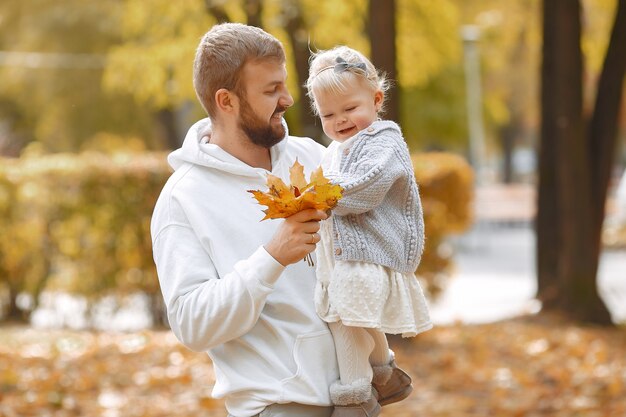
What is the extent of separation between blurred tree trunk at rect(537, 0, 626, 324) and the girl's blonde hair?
8.20 m

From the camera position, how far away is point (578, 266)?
11.9 m

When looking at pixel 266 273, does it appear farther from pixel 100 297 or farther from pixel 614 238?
pixel 614 238

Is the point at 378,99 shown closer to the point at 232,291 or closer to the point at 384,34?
the point at 232,291

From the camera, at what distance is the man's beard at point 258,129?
329cm

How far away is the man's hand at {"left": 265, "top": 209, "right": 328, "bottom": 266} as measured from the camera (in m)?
3.01

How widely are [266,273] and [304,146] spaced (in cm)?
68

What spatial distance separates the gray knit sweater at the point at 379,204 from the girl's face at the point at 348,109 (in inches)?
1.9

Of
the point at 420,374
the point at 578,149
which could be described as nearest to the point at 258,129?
the point at 420,374

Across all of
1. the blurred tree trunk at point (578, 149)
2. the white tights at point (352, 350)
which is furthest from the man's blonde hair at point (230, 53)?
the blurred tree trunk at point (578, 149)

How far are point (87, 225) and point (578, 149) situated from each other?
508 centimetres

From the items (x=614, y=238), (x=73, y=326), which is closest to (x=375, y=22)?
(x=73, y=326)

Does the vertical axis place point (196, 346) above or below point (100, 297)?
above

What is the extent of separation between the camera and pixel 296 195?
3002 mm

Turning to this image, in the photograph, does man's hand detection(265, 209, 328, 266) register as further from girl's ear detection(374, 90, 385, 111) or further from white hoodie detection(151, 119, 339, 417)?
girl's ear detection(374, 90, 385, 111)
